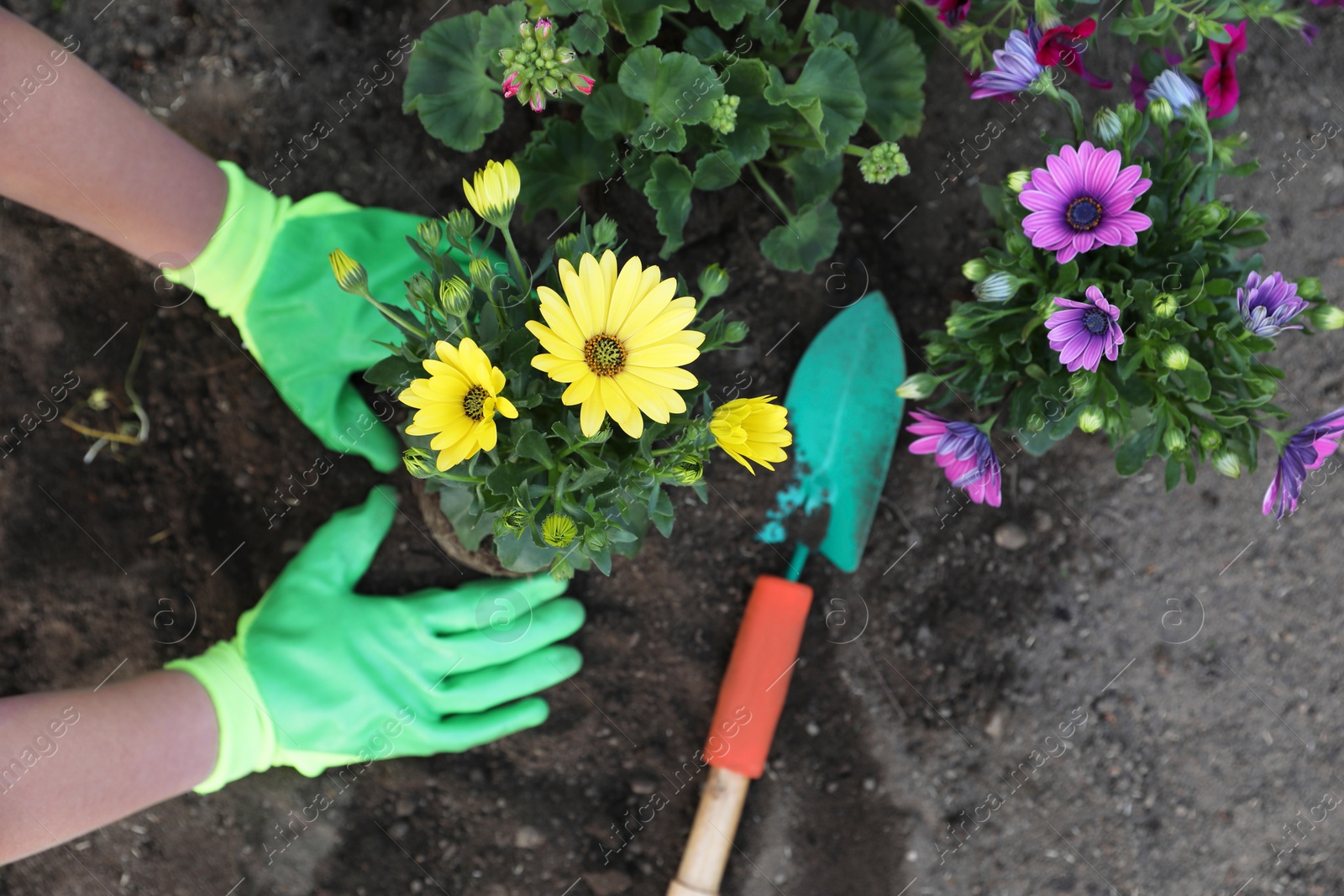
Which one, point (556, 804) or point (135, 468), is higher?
point (135, 468)

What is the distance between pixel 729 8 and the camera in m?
1.29

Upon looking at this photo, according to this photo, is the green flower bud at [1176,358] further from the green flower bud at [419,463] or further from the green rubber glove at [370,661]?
the green rubber glove at [370,661]

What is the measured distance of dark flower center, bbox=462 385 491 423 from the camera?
1020 millimetres

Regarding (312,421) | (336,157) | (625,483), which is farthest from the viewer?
(336,157)

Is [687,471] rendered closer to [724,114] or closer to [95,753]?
[724,114]

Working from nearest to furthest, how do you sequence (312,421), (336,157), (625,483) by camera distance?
(625,483) < (312,421) < (336,157)

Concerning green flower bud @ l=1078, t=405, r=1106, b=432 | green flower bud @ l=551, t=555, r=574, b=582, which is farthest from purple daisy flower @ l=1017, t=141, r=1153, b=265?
green flower bud @ l=551, t=555, r=574, b=582

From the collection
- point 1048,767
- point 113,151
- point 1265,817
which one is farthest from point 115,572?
point 1265,817

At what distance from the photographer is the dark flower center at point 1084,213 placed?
119 centimetres

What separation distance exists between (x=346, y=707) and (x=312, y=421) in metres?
0.54

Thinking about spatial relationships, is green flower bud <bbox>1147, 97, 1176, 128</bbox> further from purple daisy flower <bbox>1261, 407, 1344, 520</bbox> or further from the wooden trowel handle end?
the wooden trowel handle end

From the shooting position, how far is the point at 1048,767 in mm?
1810

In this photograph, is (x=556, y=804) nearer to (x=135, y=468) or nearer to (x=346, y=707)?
(x=346, y=707)

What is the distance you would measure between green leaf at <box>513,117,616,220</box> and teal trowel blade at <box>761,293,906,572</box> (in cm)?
54
